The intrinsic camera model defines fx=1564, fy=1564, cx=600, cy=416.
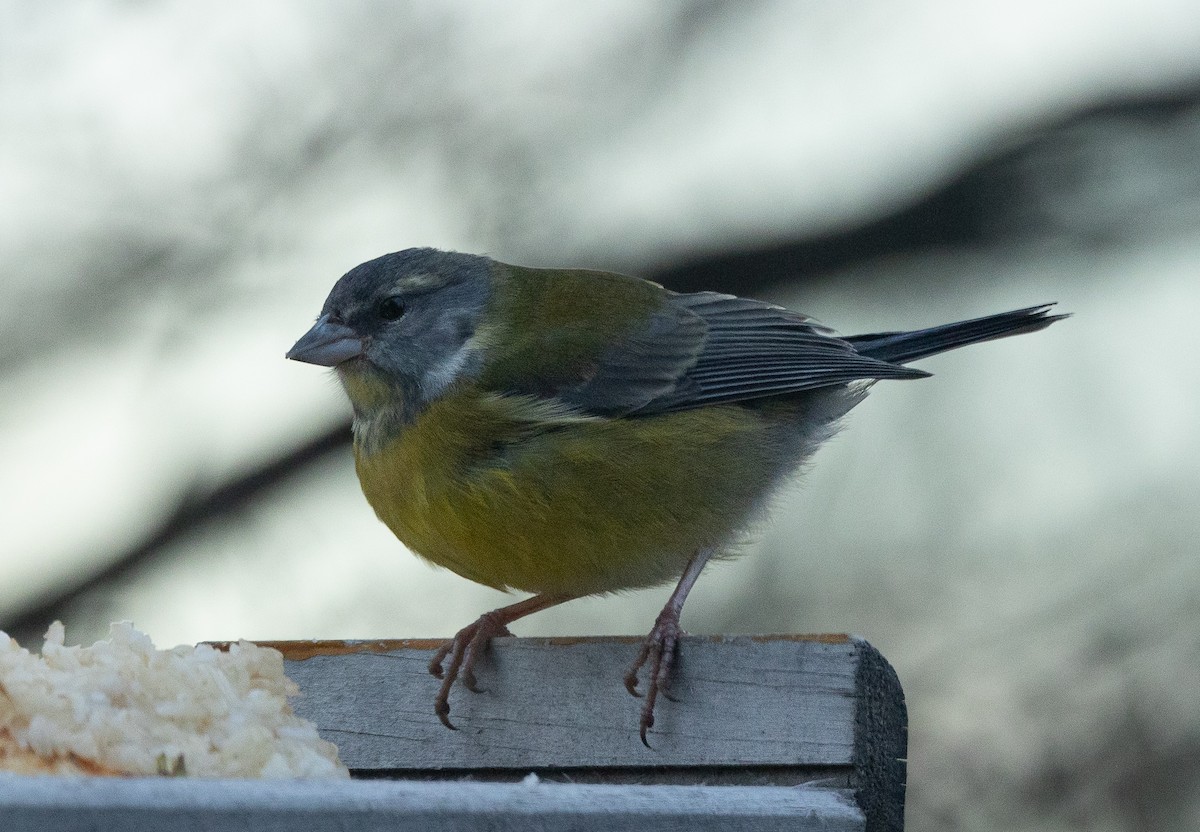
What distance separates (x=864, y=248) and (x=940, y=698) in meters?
1.86

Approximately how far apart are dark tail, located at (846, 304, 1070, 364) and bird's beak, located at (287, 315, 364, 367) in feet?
5.30

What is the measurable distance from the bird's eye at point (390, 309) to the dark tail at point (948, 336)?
4.82ft

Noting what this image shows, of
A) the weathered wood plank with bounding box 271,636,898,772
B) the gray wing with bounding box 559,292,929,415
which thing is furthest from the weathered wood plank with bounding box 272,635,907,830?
the gray wing with bounding box 559,292,929,415

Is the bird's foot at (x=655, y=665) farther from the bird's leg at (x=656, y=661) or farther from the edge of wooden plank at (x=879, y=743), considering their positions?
the edge of wooden plank at (x=879, y=743)

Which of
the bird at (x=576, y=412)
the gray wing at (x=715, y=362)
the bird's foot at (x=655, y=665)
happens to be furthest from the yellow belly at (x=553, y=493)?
the bird's foot at (x=655, y=665)

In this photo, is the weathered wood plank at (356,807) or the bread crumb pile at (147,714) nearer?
the weathered wood plank at (356,807)

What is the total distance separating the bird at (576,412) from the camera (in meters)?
3.91

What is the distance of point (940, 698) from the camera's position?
6.39 meters

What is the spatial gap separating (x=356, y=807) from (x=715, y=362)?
8.89 feet

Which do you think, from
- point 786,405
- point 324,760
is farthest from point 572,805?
point 786,405

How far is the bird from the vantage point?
12.8ft

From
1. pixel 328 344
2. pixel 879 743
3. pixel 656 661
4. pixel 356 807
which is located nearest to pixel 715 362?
pixel 328 344

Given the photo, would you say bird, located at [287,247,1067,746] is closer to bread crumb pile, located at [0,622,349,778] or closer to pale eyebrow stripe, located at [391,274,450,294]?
pale eyebrow stripe, located at [391,274,450,294]

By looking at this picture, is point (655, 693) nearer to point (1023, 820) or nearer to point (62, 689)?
point (62, 689)
